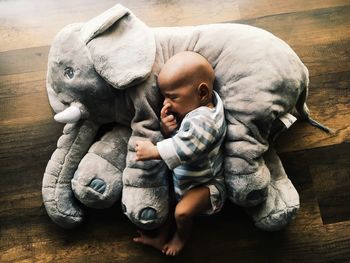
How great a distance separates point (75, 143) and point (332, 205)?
2.31 feet

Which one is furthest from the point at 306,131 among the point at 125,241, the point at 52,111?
the point at 52,111

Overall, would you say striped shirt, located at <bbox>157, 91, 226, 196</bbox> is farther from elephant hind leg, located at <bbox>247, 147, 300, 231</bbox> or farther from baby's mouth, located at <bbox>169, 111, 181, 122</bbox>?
elephant hind leg, located at <bbox>247, 147, 300, 231</bbox>

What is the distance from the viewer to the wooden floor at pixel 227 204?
1258 millimetres

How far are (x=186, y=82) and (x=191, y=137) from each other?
122 millimetres

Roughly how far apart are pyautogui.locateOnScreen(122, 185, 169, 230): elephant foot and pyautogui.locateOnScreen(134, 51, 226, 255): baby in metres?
0.04

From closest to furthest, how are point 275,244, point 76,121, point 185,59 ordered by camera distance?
1. point 185,59
2. point 76,121
3. point 275,244

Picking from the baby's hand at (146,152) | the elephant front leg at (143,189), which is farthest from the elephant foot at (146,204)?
the baby's hand at (146,152)

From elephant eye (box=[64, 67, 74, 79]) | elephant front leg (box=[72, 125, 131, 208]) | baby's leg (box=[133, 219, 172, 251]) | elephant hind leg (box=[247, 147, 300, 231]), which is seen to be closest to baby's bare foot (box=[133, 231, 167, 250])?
baby's leg (box=[133, 219, 172, 251])

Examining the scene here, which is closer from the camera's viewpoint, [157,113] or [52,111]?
[157,113]

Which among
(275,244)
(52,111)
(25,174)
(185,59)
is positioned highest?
(185,59)

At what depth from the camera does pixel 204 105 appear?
1.08 metres

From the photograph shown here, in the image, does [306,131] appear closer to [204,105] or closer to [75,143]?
[204,105]

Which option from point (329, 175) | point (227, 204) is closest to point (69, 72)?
point (227, 204)

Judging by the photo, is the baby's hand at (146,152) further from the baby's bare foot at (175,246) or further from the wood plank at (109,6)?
the wood plank at (109,6)
